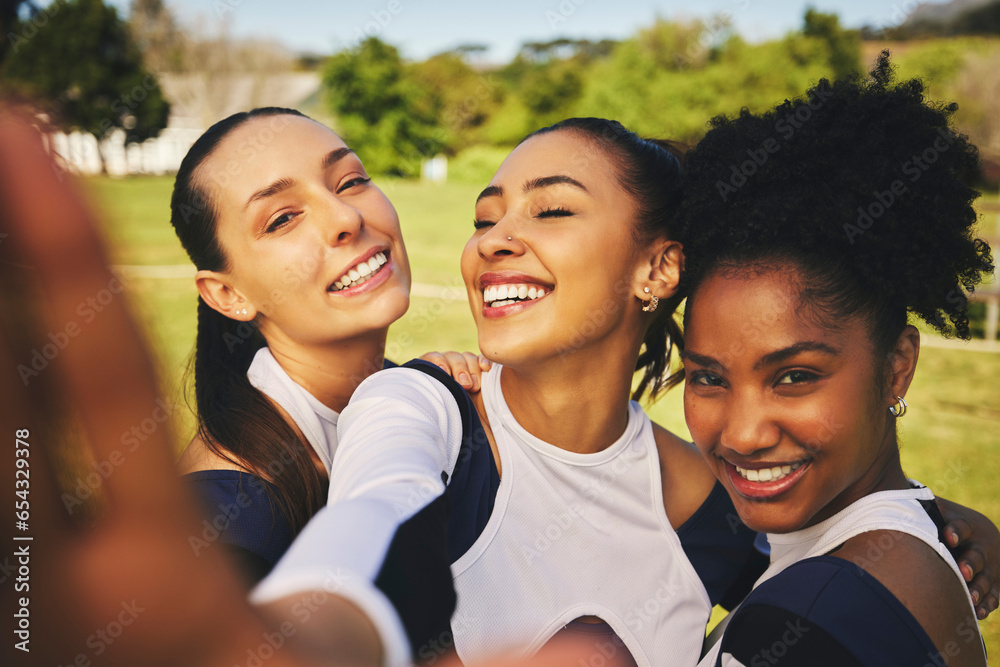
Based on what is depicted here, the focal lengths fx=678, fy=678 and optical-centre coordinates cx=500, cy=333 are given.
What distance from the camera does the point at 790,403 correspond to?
6.05ft

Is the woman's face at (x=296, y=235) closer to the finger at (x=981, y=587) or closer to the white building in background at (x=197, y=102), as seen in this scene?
the finger at (x=981, y=587)

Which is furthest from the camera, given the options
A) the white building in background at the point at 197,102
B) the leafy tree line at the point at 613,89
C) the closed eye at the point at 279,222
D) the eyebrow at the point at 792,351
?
the white building in background at the point at 197,102

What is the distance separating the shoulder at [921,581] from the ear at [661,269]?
40.6 inches

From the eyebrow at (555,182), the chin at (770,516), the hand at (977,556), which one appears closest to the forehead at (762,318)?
the chin at (770,516)

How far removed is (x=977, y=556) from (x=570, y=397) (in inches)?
51.6

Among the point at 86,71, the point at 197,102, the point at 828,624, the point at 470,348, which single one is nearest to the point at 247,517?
the point at 828,624

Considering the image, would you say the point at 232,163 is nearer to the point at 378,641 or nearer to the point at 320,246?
the point at 320,246

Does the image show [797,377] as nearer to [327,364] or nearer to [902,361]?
[902,361]

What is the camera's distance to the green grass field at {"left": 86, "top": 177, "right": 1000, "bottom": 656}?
3.02 feet

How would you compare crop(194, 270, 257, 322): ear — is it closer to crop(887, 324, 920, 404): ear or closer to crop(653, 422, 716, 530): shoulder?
crop(653, 422, 716, 530): shoulder

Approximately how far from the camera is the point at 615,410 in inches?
97.6

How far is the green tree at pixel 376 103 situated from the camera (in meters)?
41.2

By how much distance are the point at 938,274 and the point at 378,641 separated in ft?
5.93

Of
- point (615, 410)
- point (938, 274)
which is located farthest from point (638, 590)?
point (938, 274)
